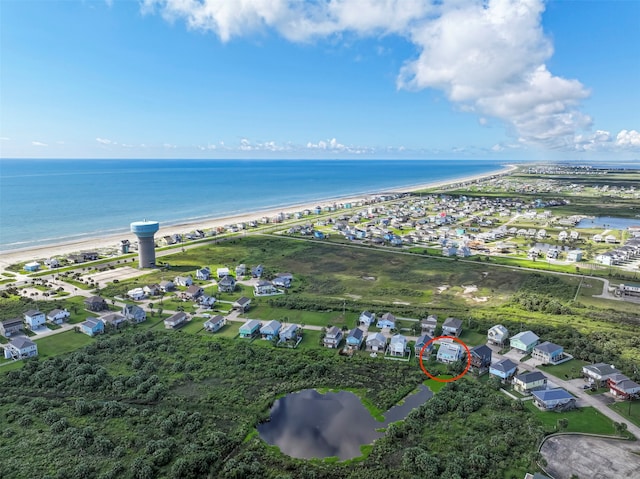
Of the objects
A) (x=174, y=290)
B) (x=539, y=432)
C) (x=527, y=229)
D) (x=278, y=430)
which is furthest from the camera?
(x=527, y=229)

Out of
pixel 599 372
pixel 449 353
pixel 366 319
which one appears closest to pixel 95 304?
pixel 366 319

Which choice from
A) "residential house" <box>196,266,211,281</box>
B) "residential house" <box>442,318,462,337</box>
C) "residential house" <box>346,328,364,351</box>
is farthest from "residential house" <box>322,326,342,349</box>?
"residential house" <box>196,266,211,281</box>

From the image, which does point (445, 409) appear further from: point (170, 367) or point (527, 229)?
point (527, 229)

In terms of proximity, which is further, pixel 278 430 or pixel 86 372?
pixel 86 372

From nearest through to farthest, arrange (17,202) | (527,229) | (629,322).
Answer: (629,322), (527,229), (17,202)

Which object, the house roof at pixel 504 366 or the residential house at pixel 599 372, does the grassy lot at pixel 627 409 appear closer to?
the residential house at pixel 599 372

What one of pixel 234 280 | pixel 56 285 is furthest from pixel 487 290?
pixel 56 285

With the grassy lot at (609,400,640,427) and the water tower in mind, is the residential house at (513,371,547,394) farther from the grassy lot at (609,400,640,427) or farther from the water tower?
the water tower

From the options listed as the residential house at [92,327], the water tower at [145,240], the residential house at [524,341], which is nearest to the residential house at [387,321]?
the residential house at [524,341]
